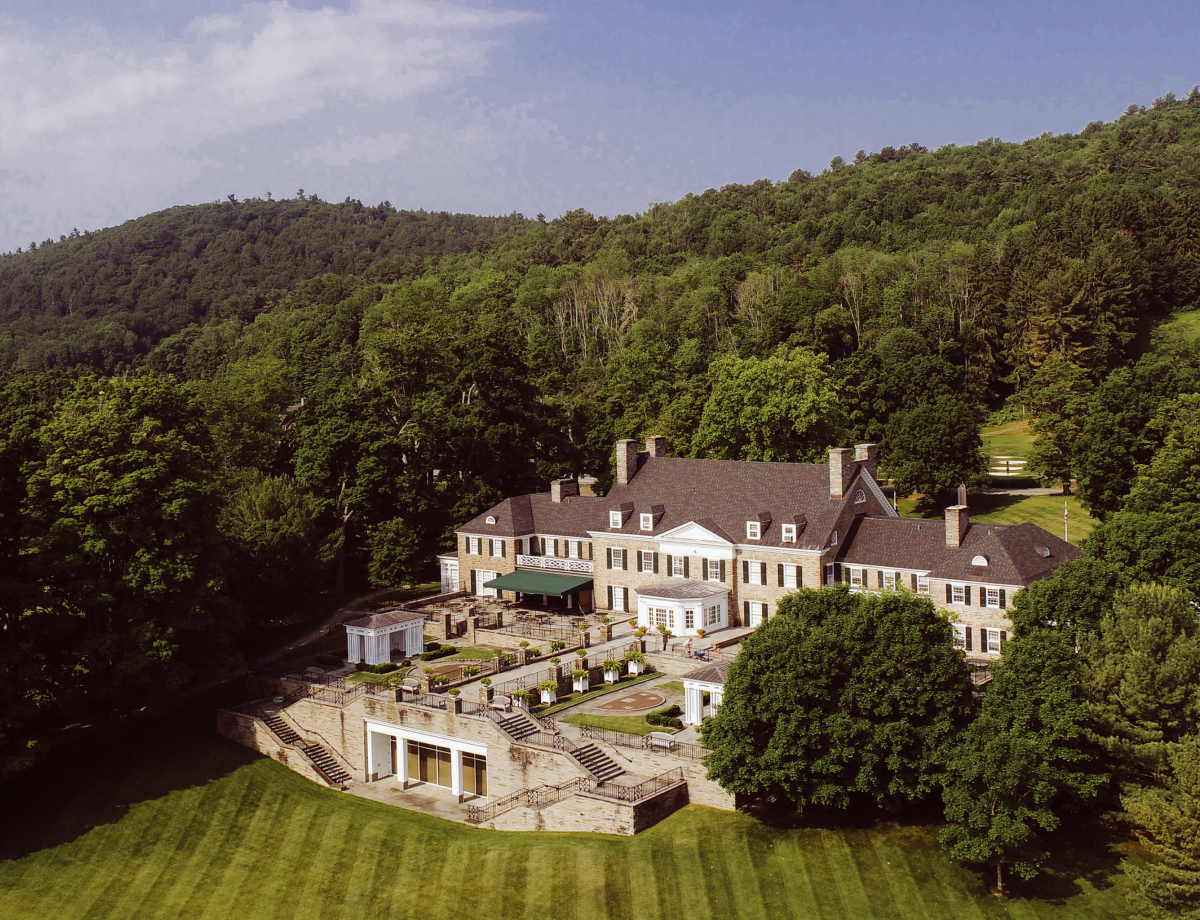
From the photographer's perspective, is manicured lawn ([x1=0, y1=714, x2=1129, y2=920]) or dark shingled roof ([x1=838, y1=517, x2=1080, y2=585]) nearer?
manicured lawn ([x1=0, y1=714, x2=1129, y2=920])

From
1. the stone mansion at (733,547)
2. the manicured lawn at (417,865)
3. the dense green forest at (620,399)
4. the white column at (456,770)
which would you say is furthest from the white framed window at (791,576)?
the white column at (456,770)

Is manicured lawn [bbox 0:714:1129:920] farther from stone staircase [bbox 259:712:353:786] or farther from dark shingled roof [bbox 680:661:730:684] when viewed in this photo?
dark shingled roof [bbox 680:661:730:684]

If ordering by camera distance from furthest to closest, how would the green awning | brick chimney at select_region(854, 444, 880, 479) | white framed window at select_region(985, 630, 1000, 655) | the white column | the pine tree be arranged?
the green awning < brick chimney at select_region(854, 444, 880, 479) < white framed window at select_region(985, 630, 1000, 655) < the white column < the pine tree

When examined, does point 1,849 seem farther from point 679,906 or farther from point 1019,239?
point 1019,239

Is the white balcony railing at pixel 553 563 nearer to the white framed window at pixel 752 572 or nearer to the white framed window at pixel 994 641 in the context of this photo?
the white framed window at pixel 752 572


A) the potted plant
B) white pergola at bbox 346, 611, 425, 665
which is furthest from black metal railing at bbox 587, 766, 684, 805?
white pergola at bbox 346, 611, 425, 665

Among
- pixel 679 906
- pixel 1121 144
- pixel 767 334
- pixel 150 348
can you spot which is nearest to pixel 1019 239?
pixel 767 334
